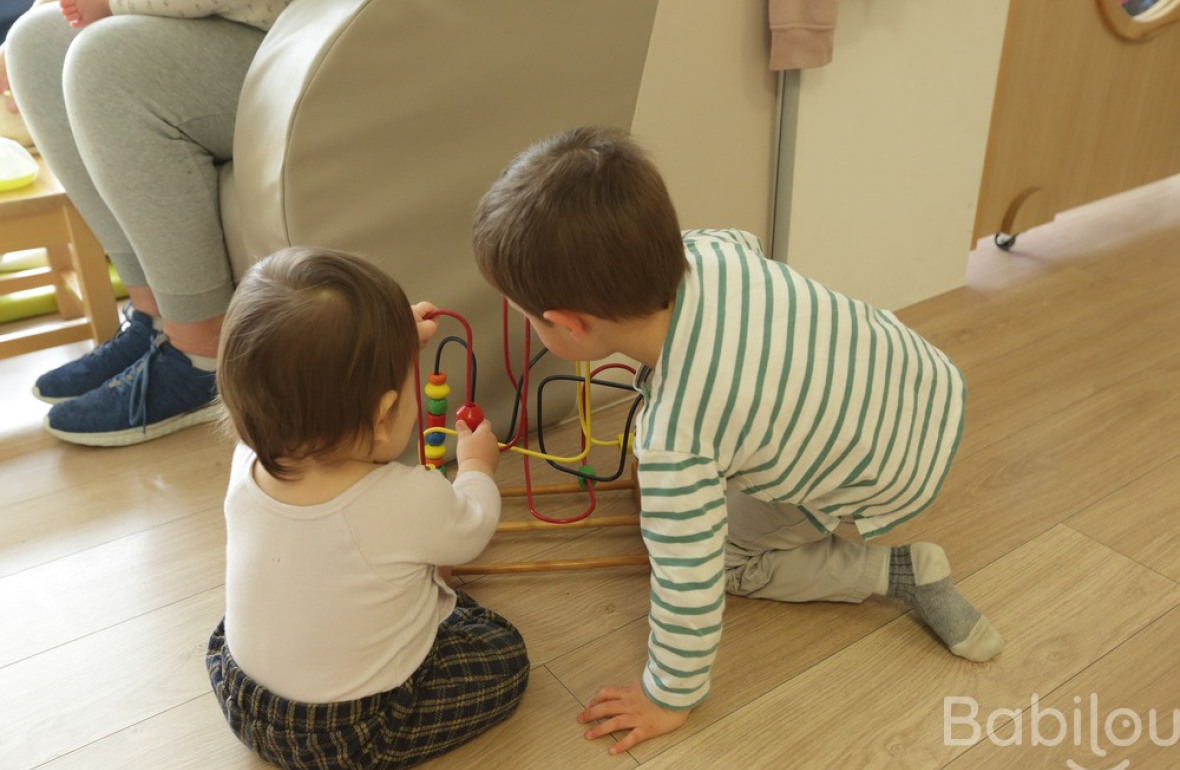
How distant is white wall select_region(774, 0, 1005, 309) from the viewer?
5.22ft

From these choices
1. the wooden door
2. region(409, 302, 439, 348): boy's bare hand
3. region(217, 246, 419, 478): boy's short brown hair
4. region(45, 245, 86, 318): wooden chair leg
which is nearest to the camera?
region(217, 246, 419, 478): boy's short brown hair

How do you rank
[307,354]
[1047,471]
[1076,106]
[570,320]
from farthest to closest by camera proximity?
[1076,106]
[1047,471]
[570,320]
[307,354]

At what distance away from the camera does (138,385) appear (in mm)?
1484

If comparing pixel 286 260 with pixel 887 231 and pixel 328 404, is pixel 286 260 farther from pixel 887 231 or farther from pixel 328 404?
pixel 887 231

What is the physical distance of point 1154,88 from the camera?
2182 mm

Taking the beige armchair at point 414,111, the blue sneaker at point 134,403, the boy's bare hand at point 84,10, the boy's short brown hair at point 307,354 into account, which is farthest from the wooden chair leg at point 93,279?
the boy's short brown hair at point 307,354

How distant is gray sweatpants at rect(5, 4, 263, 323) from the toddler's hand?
1.72 ft

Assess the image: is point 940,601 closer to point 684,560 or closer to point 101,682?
point 684,560

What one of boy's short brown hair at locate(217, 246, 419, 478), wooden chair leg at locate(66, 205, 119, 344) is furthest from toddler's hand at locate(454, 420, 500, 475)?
wooden chair leg at locate(66, 205, 119, 344)

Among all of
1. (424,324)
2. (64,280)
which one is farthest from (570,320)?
(64,280)

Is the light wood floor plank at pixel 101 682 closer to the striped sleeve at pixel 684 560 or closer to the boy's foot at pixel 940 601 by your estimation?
the striped sleeve at pixel 684 560

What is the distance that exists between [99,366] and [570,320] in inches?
38.8

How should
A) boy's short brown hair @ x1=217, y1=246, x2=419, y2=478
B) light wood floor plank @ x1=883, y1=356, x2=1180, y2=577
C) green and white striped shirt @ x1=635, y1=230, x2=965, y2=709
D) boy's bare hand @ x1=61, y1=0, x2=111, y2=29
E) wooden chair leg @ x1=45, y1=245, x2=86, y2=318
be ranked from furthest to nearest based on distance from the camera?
wooden chair leg @ x1=45, y1=245, x2=86, y2=318 → boy's bare hand @ x1=61, y1=0, x2=111, y2=29 → light wood floor plank @ x1=883, y1=356, x2=1180, y2=577 → green and white striped shirt @ x1=635, y1=230, x2=965, y2=709 → boy's short brown hair @ x1=217, y1=246, x2=419, y2=478

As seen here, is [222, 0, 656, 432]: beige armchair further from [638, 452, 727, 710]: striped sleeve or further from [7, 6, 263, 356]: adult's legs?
[638, 452, 727, 710]: striped sleeve
